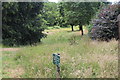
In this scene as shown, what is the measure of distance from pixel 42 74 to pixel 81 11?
1479 centimetres

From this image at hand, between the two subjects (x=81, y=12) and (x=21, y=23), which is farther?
(x=81, y=12)

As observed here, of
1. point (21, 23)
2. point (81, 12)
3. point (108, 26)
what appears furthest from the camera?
point (81, 12)

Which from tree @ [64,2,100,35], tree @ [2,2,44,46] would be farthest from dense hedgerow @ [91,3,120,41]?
tree @ [64,2,100,35]

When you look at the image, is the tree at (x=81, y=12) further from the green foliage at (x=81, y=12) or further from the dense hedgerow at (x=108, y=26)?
the dense hedgerow at (x=108, y=26)

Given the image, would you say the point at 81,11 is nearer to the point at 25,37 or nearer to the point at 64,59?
the point at 25,37

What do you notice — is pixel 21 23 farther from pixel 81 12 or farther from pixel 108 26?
pixel 108 26

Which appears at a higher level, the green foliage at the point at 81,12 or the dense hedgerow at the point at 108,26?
the green foliage at the point at 81,12

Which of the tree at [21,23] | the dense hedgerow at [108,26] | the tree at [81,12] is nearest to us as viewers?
the dense hedgerow at [108,26]

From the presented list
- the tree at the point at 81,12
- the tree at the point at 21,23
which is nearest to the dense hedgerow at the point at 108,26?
the tree at the point at 21,23

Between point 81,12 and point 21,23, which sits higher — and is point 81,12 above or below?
above

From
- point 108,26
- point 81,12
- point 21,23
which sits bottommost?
point 108,26

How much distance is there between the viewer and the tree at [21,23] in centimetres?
1398

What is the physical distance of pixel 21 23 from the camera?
50.0ft

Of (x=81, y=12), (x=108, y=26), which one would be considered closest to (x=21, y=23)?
(x=81, y=12)
